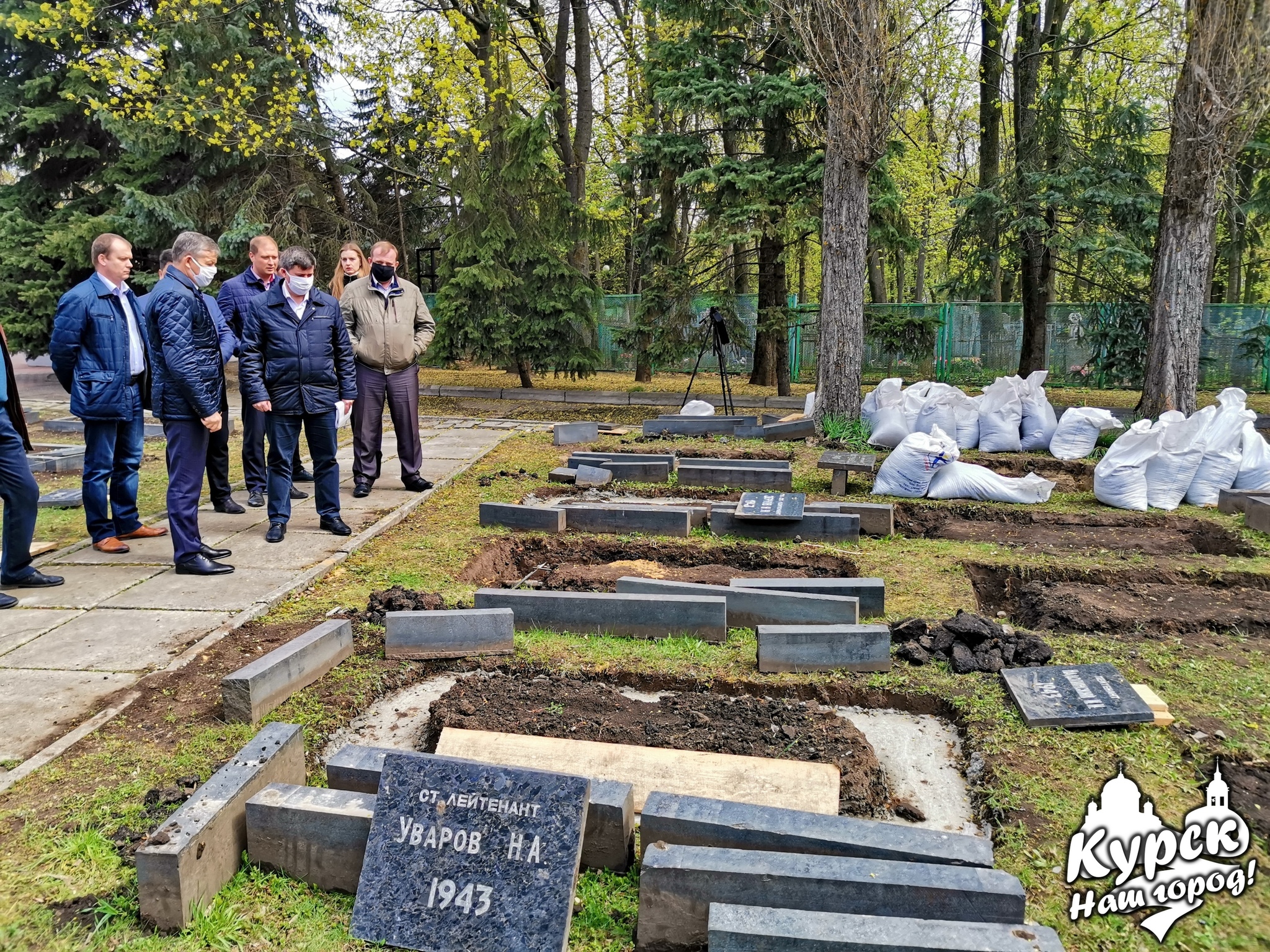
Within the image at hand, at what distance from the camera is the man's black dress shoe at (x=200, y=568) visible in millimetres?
6113

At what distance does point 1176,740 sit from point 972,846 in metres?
1.54

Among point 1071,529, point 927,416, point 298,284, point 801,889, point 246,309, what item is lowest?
point 801,889

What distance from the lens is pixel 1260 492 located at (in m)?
7.66

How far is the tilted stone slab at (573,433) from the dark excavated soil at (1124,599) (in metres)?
5.98

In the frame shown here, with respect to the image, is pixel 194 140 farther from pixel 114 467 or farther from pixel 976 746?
pixel 976 746

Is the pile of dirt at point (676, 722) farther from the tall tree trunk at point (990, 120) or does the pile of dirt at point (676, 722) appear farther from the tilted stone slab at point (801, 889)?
the tall tree trunk at point (990, 120)

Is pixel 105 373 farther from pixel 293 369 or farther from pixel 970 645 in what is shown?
pixel 970 645

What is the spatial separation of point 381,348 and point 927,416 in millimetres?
6260

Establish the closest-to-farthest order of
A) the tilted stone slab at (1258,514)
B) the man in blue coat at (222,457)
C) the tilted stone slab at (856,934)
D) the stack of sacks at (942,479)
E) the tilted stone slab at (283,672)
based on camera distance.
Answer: the tilted stone slab at (856,934) < the tilted stone slab at (283,672) < the tilted stone slab at (1258,514) < the man in blue coat at (222,457) < the stack of sacks at (942,479)

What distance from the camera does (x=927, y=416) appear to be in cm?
1077

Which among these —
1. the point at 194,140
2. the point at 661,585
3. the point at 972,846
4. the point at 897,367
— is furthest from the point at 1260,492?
the point at 194,140

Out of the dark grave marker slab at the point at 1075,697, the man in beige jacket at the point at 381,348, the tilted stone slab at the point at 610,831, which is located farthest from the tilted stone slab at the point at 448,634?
the man in beige jacket at the point at 381,348

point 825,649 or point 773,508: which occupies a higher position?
point 773,508

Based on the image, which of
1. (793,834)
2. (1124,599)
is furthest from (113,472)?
(1124,599)
